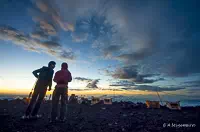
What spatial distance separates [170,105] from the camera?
16250 millimetres

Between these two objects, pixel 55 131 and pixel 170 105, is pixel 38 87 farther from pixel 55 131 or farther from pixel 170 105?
pixel 170 105

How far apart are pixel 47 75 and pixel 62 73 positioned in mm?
1155

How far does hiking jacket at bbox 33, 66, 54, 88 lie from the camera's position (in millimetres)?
9769

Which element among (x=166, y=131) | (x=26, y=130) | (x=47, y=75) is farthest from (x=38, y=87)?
(x=166, y=131)

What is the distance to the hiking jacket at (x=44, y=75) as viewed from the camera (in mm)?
9769

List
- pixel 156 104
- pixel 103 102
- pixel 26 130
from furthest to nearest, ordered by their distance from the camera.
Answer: pixel 103 102, pixel 156 104, pixel 26 130

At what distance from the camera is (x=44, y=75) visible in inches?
386

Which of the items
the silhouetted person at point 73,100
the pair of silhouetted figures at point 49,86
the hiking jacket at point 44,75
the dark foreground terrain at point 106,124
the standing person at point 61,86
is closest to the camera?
the dark foreground terrain at point 106,124

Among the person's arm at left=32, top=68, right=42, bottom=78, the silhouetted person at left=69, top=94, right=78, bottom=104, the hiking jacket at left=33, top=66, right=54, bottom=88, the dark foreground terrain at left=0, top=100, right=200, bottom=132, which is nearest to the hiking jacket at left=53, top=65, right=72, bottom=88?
the hiking jacket at left=33, top=66, right=54, bottom=88

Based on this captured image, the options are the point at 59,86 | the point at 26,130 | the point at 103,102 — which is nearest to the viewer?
the point at 26,130

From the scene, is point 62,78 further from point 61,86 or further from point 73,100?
point 73,100

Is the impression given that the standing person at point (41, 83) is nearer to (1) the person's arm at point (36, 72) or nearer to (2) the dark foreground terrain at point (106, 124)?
(1) the person's arm at point (36, 72)

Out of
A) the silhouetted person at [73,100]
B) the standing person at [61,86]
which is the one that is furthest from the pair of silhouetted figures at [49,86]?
the silhouetted person at [73,100]

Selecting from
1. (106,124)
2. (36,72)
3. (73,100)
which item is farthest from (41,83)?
(73,100)
